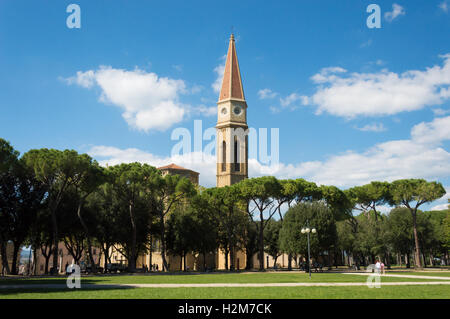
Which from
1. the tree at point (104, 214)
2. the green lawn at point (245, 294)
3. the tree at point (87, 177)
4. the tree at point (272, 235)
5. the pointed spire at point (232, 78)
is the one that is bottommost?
the green lawn at point (245, 294)

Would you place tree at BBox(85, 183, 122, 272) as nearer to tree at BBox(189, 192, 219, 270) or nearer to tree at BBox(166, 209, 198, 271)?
tree at BBox(166, 209, 198, 271)

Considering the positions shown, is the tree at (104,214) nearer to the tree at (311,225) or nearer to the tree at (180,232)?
the tree at (180,232)

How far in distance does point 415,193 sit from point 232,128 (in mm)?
33134

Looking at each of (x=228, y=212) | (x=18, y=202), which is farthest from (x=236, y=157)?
(x=18, y=202)

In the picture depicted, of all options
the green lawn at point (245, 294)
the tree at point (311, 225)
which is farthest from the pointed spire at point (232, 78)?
the green lawn at point (245, 294)

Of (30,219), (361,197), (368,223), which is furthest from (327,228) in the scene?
(30,219)

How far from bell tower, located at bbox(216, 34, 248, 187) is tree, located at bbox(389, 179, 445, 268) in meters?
27.7

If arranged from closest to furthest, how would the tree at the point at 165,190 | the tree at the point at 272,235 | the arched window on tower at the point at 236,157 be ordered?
the tree at the point at 165,190 < the tree at the point at 272,235 < the arched window on tower at the point at 236,157

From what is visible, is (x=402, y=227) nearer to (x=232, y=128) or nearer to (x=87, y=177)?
(x=232, y=128)

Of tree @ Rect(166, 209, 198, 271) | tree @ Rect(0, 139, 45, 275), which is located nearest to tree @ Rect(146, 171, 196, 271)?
tree @ Rect(166, 209, 198, 271)

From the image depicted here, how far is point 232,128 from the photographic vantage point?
3027 inches

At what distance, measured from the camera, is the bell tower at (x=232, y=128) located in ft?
249
